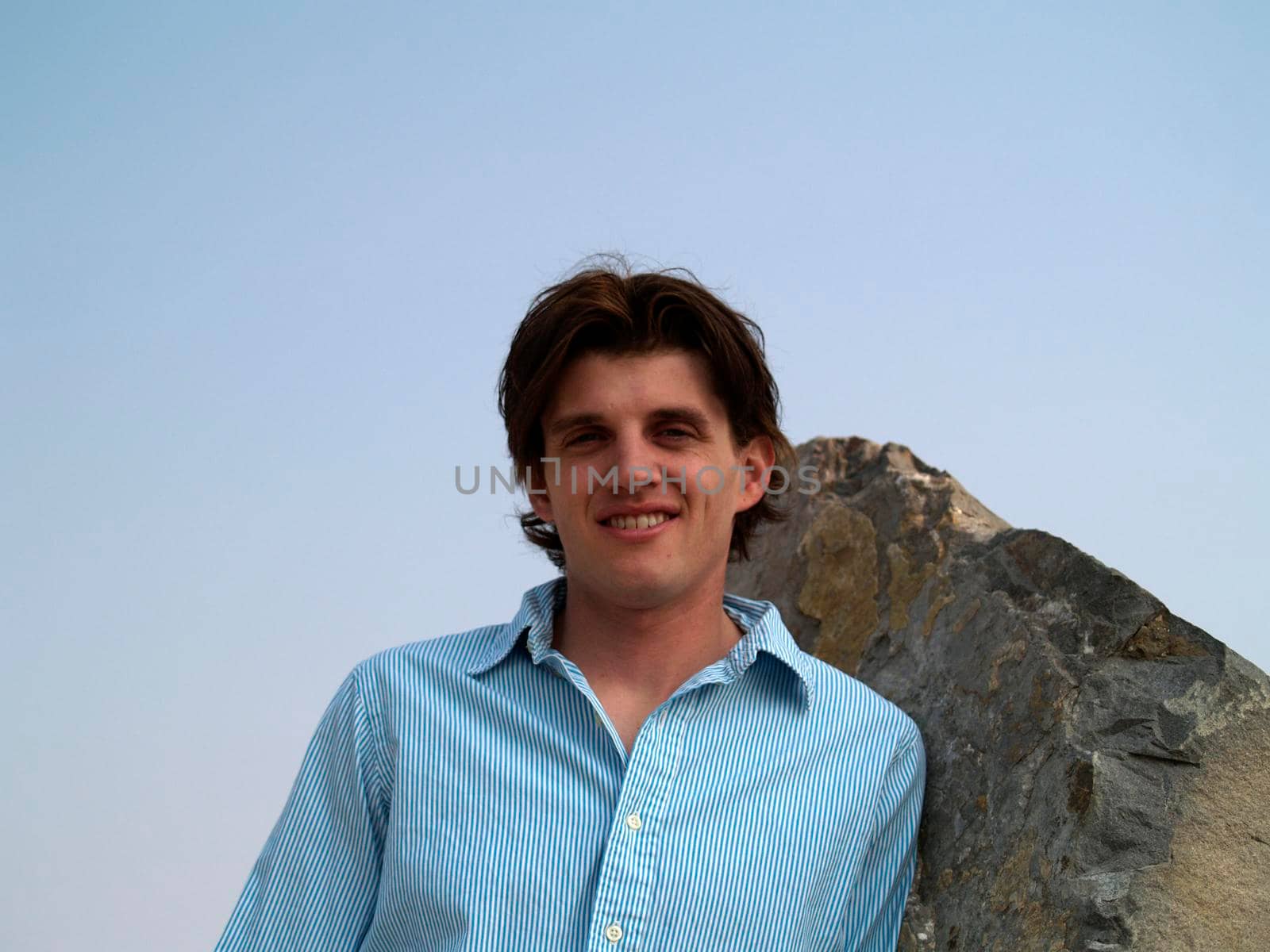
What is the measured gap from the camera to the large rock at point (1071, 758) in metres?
1.88

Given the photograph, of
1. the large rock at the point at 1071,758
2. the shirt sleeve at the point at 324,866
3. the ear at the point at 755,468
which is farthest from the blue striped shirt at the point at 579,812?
the ear at the point at 755,468

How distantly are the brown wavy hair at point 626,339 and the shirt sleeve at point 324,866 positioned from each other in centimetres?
59

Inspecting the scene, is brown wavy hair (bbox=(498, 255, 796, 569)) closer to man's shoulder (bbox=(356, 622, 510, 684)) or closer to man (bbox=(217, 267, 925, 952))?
man (bbox=(217, 267, 925, 952))

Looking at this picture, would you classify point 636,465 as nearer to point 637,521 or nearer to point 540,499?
point 637,521

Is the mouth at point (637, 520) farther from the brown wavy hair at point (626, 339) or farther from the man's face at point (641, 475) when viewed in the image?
the brown wavy hair at point (626, 339)

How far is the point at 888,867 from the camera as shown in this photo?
2252 millimetres

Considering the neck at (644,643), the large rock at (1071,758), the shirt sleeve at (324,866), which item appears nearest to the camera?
the large rock at (1071,758)

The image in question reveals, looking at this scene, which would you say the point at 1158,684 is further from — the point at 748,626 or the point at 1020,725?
the point at 748,626

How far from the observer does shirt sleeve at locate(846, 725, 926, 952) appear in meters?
2.22

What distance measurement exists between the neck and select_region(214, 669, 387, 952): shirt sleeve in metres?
0.38

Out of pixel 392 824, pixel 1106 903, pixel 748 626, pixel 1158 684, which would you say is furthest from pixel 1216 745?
pixel 392 824

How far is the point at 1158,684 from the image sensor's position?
1993 millimetres

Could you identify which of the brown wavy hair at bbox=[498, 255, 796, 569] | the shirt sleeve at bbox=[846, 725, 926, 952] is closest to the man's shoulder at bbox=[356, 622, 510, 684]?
the brown wavy hair at bbox=[498, 255, 796, 569]

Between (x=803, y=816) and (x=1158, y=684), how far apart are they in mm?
554
